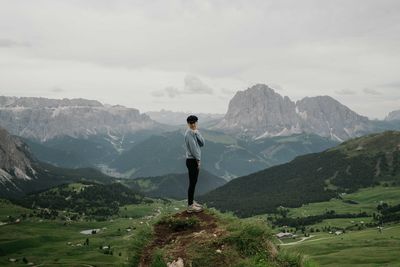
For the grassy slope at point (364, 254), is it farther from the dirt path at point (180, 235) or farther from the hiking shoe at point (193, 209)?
the dirt path at point (180, 235)

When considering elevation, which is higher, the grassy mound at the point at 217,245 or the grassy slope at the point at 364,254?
the grassy mound at the point at 217,245

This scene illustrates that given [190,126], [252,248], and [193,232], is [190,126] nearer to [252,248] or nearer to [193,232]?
[193,232]

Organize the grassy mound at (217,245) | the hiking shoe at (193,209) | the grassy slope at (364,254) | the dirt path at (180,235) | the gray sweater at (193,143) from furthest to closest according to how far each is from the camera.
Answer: the grassy slope at (364,254)
the gray sweater at (193,143)
the hiking shoe at (193,209)
the dirt path at (180,235)
the grassy mound at (217,245)

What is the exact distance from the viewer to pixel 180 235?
25.5 metres

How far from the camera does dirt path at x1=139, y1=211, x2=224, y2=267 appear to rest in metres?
23.9

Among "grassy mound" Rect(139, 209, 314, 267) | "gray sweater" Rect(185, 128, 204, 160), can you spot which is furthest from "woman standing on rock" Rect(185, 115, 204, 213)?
"grassy mound" Rect(139, 209, 314, 267)

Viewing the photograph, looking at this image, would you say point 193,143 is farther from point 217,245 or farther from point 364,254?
point 364,254

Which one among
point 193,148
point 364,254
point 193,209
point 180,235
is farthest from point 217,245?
point 364,254

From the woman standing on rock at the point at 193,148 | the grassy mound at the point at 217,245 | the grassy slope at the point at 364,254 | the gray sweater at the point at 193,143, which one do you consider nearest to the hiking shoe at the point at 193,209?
the woman standing on rock at the point at 193,148

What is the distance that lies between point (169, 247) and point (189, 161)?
6416mm

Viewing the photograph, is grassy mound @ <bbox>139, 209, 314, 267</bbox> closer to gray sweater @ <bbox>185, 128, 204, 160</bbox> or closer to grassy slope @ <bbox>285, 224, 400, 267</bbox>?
gray sweater @ <bbox>185, 128, 204, 160</bbox>

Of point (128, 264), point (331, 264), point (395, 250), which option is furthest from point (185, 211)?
point (395, 250)

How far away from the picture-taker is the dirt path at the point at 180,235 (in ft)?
78.3

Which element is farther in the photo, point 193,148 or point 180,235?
point 193,148
